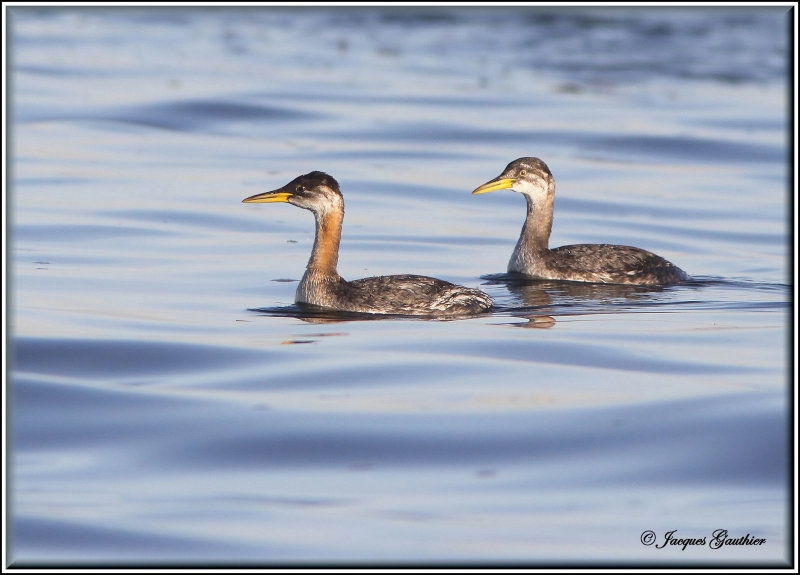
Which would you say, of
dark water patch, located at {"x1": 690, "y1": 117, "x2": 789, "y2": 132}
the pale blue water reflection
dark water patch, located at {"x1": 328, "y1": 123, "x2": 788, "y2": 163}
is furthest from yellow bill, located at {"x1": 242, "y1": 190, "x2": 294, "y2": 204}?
dark water patch, located at {"x1": 690, "y1": 117, "x2": 789, "y2": 132}

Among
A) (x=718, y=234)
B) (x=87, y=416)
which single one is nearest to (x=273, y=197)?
(x=87, y=416)

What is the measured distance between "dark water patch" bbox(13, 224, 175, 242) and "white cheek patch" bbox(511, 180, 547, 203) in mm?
4693

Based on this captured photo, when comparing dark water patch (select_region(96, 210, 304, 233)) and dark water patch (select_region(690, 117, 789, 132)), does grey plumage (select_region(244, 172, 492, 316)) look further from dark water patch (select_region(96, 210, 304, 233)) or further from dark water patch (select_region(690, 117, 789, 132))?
dark water patch (select_region(690, 117, 789, 132))

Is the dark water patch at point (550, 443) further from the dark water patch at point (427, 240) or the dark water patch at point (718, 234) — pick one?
the dark water patch at point (718, 234)

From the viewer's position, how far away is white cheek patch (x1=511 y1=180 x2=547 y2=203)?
16969mm

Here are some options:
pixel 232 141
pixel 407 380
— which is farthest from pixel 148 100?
pixel 407 380

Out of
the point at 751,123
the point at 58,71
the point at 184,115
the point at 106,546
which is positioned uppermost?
the point at 58,71

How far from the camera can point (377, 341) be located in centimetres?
1183

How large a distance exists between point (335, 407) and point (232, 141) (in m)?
18.7

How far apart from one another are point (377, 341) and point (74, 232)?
744cm

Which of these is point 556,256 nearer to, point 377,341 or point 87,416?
point 377,341

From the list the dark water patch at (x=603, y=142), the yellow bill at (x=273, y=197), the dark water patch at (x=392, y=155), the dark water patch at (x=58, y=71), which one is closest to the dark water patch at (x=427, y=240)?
the yellow bill at (x=273, y=197)

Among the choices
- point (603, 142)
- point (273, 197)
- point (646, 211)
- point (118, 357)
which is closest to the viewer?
point (118, 357)

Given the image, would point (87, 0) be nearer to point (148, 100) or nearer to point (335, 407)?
point (148, 100)
